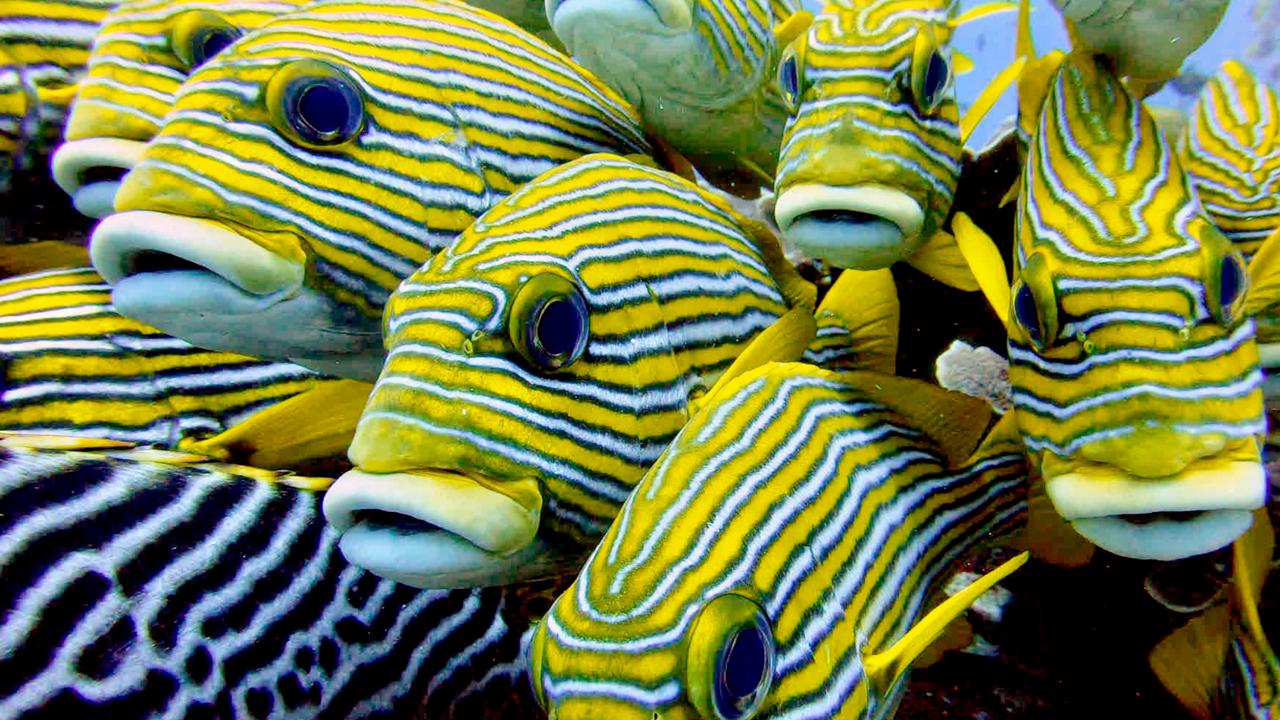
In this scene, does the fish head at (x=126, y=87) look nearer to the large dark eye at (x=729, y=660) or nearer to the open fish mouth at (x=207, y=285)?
the open fish mouth at (x=207, y=285)

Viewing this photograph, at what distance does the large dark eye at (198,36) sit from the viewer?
2262mm

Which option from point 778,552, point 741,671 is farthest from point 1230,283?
point 741,671

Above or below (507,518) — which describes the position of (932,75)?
above

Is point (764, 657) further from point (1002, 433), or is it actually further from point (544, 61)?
point (544, 61)

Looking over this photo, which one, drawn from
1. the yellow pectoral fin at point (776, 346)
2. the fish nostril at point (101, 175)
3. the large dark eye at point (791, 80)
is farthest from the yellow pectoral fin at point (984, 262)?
the fish nostril at point (101, 175)

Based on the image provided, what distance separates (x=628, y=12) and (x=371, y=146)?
2.91 feet

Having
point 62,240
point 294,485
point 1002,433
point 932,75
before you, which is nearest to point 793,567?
point 1002,433

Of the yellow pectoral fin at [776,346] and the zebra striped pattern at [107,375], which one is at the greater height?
the yellow pectoral fin at [776,346]

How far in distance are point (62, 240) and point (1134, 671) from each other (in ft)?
13.5

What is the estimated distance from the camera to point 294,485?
6.19 ft

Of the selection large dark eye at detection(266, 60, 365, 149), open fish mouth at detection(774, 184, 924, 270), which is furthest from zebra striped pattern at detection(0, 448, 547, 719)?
open fish mouth at detection(774, 184, 924, 270)

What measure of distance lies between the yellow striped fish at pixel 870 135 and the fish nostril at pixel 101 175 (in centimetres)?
191

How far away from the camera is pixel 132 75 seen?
2262mm

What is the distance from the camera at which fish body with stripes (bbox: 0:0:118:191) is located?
265 cm
